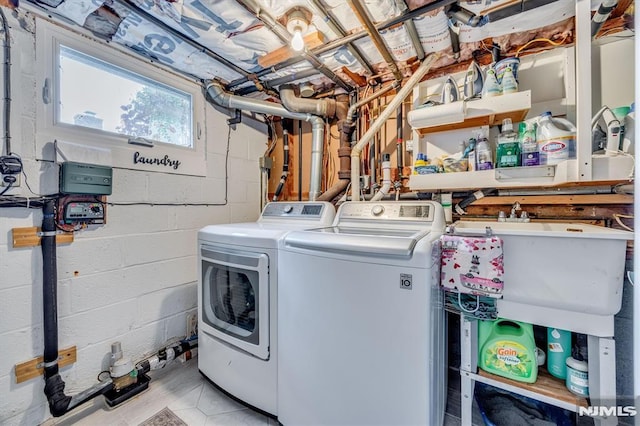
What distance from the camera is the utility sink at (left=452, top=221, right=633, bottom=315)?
106 cm

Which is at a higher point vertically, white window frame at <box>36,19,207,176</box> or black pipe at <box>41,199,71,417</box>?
white window frame at <box>36,19,207,176</box>

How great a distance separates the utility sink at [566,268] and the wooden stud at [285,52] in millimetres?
1359

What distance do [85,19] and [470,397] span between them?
279 cm

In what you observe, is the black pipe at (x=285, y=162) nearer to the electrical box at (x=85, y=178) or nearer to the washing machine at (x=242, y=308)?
the washing machine at (x=242, y=308)

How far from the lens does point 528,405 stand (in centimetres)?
150

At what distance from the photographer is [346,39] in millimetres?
1672

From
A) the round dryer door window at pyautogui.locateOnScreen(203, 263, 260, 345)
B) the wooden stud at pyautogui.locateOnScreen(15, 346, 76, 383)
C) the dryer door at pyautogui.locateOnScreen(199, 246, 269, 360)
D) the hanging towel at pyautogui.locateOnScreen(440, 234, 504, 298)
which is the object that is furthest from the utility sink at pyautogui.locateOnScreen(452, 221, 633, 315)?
the wooden stud at pyautogui.locateOnScreen(15, 346, 76, 383)

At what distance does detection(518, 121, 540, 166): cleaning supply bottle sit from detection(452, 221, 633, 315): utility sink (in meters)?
0.41

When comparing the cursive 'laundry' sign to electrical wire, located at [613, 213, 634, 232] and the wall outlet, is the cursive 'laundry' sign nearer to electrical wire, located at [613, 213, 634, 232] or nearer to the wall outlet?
the wall outlet

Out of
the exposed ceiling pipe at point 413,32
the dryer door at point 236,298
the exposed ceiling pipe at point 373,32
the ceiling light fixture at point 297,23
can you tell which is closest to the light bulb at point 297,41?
the ceiling light fixture at point 297,23

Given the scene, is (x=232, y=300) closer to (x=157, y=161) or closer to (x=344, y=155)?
(x=157, y=161)

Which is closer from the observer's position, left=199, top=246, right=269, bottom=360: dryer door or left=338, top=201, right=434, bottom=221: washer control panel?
left=199, top=246, right=269, bottom=360: dryer door

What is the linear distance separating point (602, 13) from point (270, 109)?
2.03 meters

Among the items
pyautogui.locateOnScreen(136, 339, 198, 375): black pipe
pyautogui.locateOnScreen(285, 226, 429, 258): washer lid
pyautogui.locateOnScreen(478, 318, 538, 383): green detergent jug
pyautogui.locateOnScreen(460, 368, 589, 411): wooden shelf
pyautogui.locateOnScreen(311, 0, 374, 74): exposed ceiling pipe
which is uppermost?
pyautogui.locateOnScreen(311, 0, 374, 74): exposed ceiling pipe
